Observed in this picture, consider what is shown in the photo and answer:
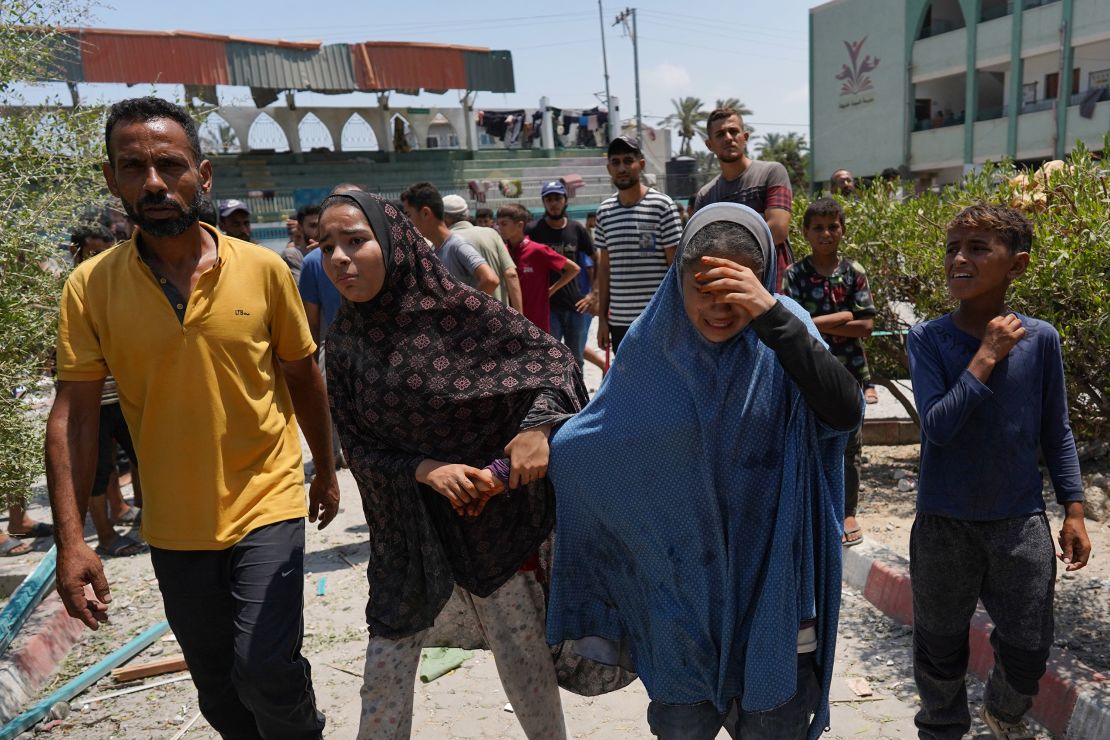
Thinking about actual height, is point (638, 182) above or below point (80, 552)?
above

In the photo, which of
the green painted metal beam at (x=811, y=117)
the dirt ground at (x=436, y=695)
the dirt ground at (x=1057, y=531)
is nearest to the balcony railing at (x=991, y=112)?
the green painted metal beam at (x=811, y=117)

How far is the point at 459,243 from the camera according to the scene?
5.59 m

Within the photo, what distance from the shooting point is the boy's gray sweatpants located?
2.56 metres

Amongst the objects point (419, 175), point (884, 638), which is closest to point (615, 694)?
point (884, 638)

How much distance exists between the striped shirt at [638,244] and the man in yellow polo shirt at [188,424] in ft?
10.3

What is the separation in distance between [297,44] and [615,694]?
33.9m

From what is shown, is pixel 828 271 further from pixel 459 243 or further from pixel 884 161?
pixel 884 161

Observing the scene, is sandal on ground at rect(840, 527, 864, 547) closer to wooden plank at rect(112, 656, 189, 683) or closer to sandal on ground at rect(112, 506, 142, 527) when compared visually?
wooden plank at rect(112, 656, 189, 683)

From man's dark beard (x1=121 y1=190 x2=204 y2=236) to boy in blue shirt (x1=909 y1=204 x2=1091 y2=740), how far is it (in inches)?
87.5

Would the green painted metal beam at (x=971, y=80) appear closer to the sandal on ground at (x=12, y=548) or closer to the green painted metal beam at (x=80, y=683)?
the sandal on ground at (x=12, y=548)

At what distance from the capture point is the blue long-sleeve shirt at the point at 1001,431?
Answer: 2.54 m

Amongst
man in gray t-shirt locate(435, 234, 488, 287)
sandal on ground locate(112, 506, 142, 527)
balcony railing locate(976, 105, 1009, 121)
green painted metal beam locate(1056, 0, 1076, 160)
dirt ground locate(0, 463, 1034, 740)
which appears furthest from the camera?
balcony railing locate(976, 105, 1009, 121)

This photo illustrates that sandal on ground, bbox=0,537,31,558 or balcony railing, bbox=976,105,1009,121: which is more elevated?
balcony railing, bbox=976,105,1009,121

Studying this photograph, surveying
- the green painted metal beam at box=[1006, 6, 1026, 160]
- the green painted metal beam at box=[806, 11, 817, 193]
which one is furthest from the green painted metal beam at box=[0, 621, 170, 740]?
the green painted metal beam at box=[806, 11, 817, 193]
